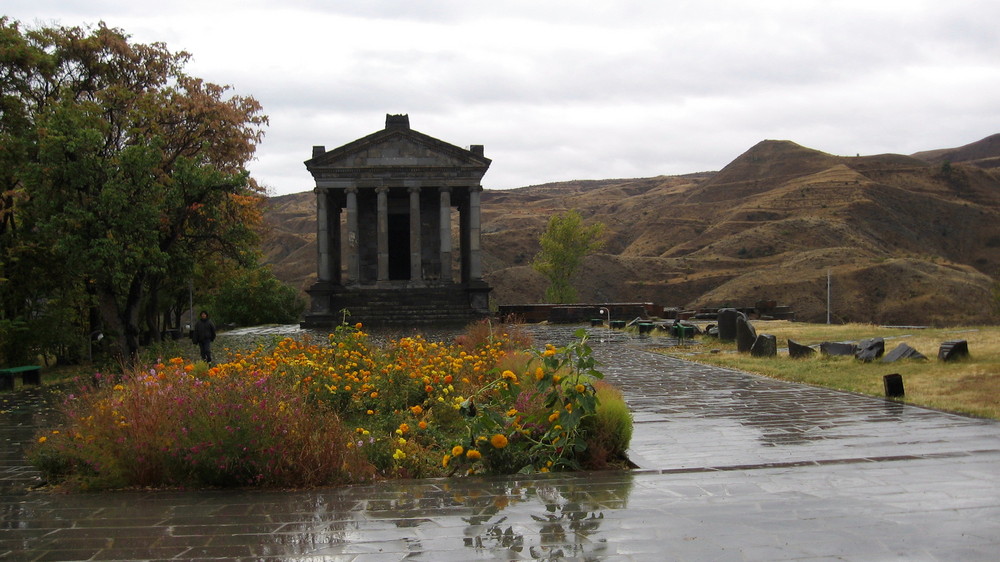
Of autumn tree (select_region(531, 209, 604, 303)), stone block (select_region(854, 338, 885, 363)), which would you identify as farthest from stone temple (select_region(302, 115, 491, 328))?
stone block (select_region(854, 338, 885, 363))

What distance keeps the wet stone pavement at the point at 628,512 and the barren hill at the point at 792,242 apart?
161ft

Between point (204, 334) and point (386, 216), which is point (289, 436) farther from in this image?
point (386, 216)

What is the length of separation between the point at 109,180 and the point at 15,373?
18.1 ft

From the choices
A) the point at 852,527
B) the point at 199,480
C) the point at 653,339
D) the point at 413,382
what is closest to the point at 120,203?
the point at 413,382

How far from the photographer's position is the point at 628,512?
5410 millimetres

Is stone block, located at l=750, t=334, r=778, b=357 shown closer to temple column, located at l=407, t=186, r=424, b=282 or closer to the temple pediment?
the temple pediment

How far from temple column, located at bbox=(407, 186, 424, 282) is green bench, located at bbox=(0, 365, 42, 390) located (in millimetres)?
19690

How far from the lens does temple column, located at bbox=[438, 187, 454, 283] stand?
36125mm

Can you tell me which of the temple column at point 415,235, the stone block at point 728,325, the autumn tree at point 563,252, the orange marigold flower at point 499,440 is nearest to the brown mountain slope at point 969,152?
the autumn tree at point 563,252

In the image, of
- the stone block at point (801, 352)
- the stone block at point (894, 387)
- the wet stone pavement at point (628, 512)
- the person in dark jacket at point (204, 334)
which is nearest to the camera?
the wet stone pavement at point (628, 512)

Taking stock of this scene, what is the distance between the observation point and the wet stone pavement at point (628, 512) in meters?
4.65

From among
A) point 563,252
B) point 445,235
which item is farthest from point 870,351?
point 563,252

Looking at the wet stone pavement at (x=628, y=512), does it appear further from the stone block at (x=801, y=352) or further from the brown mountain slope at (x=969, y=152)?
the brown mountain slope at (x=969, y=152)

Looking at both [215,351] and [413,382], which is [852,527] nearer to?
[413,382]
